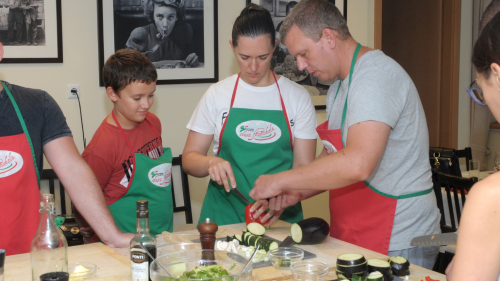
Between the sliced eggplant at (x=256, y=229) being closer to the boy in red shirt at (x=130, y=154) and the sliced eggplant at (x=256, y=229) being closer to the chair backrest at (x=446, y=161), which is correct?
the boy in red shirt at (x=130, y=154)

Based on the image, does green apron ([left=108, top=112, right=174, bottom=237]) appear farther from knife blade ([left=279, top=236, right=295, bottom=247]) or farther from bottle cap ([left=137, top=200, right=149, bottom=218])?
bottle cap ([left=137, top=200, right=149, bottom=218])

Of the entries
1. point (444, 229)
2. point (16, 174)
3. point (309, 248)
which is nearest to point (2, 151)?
point (16, 174)

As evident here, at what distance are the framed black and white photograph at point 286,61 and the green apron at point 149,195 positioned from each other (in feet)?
4.88

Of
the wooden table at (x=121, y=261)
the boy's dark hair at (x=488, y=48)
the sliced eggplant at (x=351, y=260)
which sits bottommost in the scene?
the wooden table at (x=121, y=261)

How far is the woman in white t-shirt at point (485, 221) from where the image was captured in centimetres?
83

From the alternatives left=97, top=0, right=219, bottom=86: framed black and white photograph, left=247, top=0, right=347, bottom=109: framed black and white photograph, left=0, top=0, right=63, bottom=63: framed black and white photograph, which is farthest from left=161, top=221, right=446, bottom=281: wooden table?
left=247, top=0, right=347, bottom=109: framed black and white photograph

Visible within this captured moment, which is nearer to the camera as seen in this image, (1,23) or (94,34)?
(1,23)

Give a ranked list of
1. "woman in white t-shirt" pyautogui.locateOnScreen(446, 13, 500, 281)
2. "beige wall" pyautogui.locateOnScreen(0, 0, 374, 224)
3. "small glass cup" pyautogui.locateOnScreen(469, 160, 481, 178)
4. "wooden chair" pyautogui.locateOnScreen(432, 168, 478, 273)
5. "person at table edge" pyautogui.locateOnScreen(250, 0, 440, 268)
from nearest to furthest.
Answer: "woman in white t-shirt" pyautogui.locateOnScreen(446, 13, 500, 281), "person at table edge" pyautogui.locateOnScreen(250, 0, 440, 268), "wooden chair" pyautogui.locateOnScreen(432, 168, 478, 273), "beige wall" pyautogui.locateOnScreen(0, 0, 374, 224), "small glass cup" pyautogui.locateOnScreen(469, 160, 481, 178)

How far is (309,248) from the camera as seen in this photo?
172 cm

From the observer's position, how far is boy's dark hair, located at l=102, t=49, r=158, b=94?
2367 millimetres

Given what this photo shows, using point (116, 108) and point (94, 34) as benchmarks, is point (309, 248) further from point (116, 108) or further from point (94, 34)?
Answer: point (94, 34)

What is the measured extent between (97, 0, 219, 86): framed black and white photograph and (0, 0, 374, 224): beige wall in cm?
6

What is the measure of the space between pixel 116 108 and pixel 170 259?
1.29 m

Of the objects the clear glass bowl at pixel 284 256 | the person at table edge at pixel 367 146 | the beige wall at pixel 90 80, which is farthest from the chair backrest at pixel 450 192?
the beige wall at pixel 90 80
